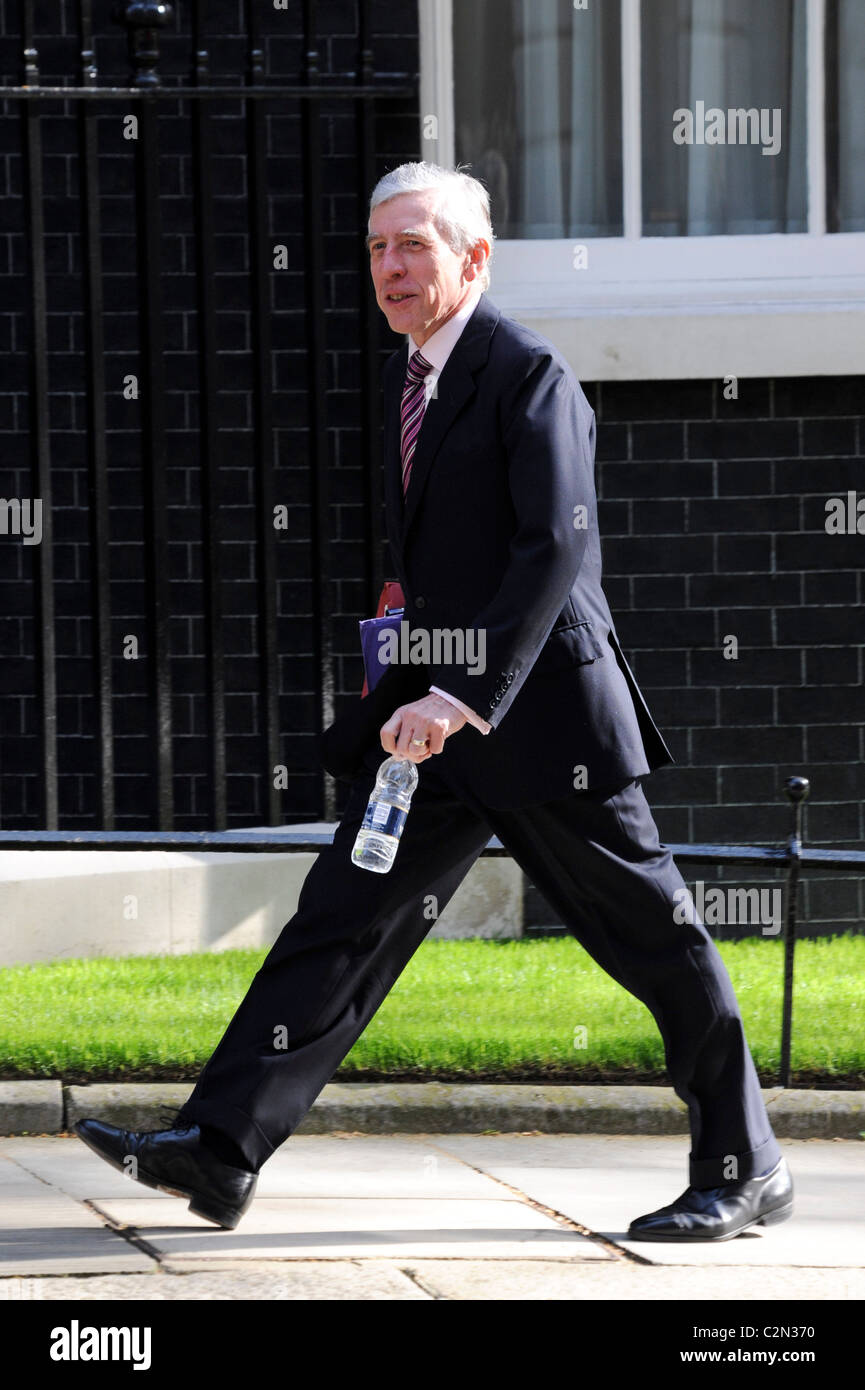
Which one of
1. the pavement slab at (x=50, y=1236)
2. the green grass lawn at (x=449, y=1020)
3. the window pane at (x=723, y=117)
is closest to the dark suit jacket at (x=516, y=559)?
the pavement slab at (x=50, y=1236)

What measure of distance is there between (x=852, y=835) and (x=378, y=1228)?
13.7ft

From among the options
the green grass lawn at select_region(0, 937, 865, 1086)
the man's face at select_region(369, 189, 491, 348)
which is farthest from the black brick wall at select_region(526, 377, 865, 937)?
the man's face at select_region(369, 189, 491, 348)

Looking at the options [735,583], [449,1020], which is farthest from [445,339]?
[735,583]

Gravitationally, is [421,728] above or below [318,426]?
below

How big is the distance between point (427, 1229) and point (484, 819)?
2.80 feet

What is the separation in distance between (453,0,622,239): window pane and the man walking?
4.08m

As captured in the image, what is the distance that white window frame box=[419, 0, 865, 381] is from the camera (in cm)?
786

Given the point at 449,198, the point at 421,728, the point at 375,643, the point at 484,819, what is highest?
the point at 449,198

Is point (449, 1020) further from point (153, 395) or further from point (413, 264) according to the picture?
point (413, 264)

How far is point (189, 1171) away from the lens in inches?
163

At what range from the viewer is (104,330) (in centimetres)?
803

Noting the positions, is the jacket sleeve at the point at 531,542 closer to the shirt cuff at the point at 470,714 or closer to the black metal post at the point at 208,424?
the shirt cuff at the point at 470,714

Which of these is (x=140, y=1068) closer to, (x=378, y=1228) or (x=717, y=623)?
(x=378, y=1228)

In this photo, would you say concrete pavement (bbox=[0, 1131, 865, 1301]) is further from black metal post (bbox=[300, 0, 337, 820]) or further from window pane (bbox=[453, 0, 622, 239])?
window pane (bbox=[453, 0, 622, 239])
